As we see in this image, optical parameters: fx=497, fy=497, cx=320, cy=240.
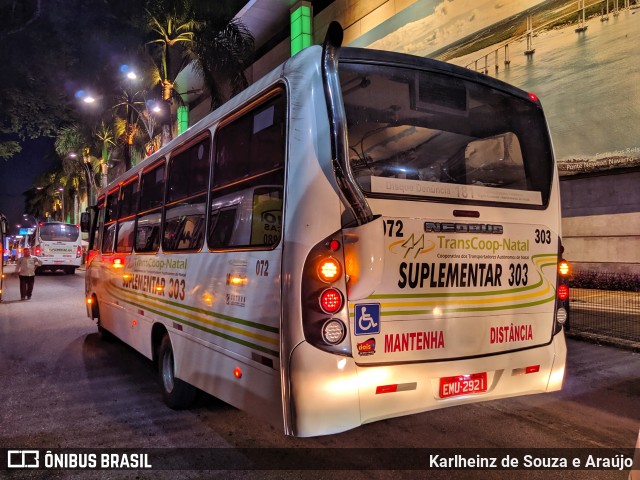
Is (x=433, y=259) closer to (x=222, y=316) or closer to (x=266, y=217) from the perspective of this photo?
(x=266, y=217)

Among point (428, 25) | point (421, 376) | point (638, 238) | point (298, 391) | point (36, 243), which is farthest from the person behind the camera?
point (36, 243)

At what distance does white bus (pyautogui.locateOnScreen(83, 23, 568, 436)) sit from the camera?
321 cm

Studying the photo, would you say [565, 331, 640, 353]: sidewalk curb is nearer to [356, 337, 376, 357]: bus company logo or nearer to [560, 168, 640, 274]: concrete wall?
[356, 337, 376, 357]: bus company logo

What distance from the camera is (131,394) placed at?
577 cm

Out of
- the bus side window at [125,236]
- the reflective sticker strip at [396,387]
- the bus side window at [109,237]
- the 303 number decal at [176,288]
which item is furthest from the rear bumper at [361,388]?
the bus side window at [109,237]

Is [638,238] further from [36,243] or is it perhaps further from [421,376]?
[36,243]

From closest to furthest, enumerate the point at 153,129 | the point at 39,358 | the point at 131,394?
the point at 131,394 < the point at 39,358 < the point at 153,129

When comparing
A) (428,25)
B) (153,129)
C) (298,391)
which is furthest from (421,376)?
(153,129)

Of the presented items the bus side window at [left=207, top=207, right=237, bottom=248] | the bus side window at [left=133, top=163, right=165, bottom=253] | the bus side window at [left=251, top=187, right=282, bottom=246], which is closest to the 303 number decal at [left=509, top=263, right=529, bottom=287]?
the bus side window at [left=251, top=187, right=282, bottom=246]

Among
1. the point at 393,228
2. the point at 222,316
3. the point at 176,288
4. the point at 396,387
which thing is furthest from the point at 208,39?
the point at 396,387

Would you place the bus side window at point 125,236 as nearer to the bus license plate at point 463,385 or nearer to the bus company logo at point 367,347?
the bus company logo at point 367,347

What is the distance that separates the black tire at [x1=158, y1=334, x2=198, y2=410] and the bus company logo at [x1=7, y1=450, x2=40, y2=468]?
1.33 m

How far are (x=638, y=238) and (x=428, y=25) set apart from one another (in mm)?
9932

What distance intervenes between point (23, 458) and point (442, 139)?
14.1 feet
